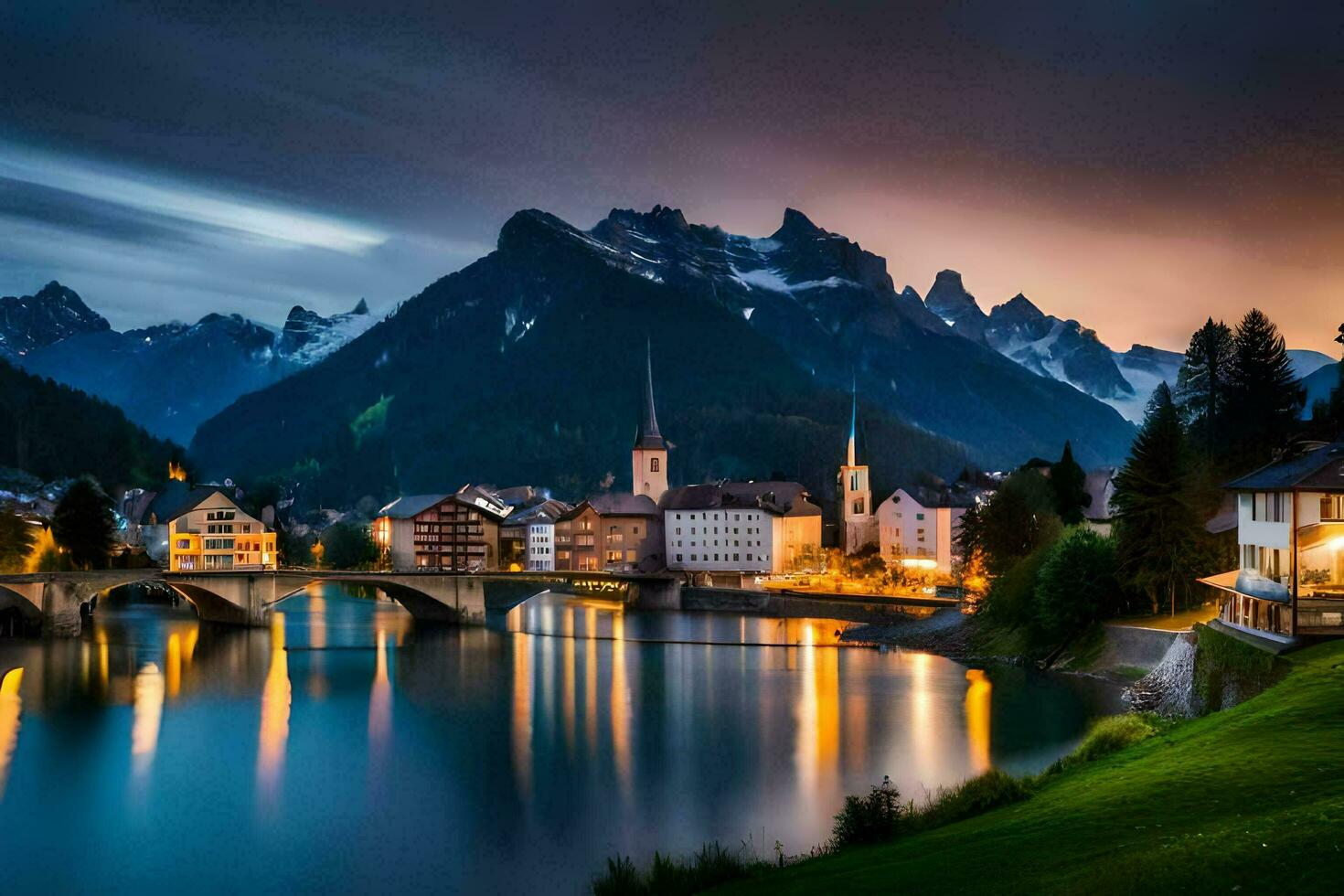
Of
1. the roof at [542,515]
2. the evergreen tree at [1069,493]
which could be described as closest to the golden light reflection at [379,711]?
the evergreen tree at [1069,493]

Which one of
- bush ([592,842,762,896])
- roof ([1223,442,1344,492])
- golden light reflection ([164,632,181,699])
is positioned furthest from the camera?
golden light reflection ([164,632,181,699])

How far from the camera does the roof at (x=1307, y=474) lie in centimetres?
3584

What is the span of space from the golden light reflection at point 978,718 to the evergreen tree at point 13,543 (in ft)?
234

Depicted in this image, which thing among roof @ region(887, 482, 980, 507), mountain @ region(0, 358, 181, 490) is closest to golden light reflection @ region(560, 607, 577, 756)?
roof @ region(887, 482, 980, 507)

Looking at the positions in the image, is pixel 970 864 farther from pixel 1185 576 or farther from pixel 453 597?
pixel 453 597

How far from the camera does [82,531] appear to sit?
107438 mm

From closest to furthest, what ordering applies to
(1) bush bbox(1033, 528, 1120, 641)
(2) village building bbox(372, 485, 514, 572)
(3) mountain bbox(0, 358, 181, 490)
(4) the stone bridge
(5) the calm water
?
(5) the calm water
(1) bush bbox(1033, 528, 1120, 641)
(4) the stone bridge
(2) village building bbox(372, 485, 514, 572)
(3) mountain bbox(0, 358, 181, 490)

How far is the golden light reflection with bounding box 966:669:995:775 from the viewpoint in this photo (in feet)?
139

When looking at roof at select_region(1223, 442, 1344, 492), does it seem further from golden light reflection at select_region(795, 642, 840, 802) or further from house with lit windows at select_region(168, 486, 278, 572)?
house with lit windows at select_region(168, 486, 278, 572)

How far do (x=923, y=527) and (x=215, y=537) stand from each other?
70.8 m

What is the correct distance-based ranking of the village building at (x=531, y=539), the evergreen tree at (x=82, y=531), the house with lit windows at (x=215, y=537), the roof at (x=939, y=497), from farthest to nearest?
1. the village building at (x=531, y=539)
2. the house with lit windows at (x=215, y=537)
3. the roof at (x=939, y=497)
4. the evergreen tree at (x=82, y=531)

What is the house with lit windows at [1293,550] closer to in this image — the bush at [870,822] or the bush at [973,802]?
the bush at [973,802]

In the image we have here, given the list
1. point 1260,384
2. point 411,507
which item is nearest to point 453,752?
point 1260,384

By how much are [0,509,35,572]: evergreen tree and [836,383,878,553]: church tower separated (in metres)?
77.4
